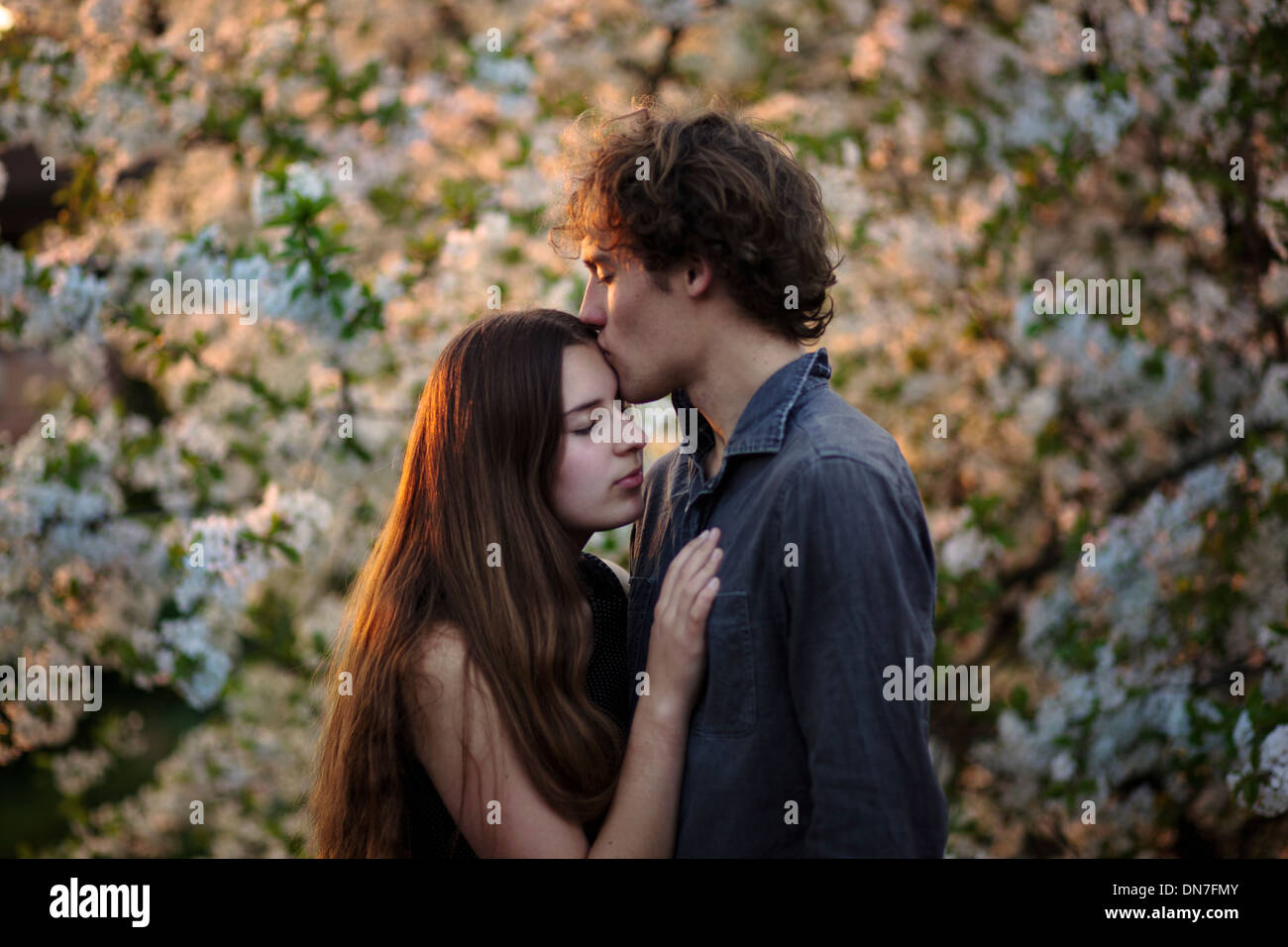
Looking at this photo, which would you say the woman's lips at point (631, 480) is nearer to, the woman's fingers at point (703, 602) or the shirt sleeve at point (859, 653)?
the woman's fingers at point (703, 602)

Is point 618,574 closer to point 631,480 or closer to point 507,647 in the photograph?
point 631,480

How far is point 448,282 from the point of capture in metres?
3.53

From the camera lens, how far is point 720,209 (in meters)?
1.90

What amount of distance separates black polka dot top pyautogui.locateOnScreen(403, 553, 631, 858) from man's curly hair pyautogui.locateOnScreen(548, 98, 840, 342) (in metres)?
0.73

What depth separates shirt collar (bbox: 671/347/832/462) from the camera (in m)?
1.85

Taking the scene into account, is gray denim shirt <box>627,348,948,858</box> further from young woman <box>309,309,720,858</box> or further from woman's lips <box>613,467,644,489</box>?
woman's lips <box>613,467,644,489</box>

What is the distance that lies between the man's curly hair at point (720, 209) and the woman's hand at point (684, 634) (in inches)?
20.3

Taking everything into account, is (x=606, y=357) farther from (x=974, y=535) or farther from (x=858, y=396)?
(x=858, y=396)

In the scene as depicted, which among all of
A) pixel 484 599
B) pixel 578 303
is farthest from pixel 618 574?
pixel 578 303

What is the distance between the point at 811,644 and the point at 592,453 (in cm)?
68

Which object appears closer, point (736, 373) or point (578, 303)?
point (736, 373)

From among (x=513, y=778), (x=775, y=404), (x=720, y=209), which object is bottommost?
(x=513, y=778)

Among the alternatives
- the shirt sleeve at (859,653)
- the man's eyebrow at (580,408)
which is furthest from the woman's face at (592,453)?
the shirt sleeve at (859,653)
